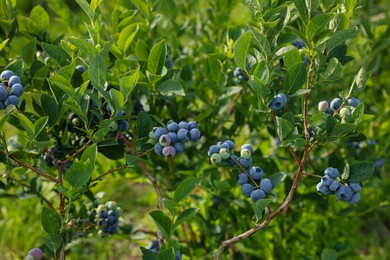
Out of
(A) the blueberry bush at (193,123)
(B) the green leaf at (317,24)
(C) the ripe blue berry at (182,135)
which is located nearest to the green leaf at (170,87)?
(A) the blueberry bush at (193,123)

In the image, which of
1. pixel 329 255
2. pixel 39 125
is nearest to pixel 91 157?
pixel 39 125

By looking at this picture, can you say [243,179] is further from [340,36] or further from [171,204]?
[340,36]

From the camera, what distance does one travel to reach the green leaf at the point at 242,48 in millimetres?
1229

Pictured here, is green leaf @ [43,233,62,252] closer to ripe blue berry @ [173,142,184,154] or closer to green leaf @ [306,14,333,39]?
ripe blue berry @ [173,142,184,154]

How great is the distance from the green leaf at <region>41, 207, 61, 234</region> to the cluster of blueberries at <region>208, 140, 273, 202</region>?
1.31 feet

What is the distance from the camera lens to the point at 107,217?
1673 mm

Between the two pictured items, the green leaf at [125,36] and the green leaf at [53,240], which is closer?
the green leaf at [53,240]

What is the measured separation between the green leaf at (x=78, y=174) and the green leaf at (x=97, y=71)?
0.60 feet

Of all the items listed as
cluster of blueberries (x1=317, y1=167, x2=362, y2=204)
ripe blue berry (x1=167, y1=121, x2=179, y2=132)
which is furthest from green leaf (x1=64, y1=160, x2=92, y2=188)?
cluster of blueberries (x1=317, y1=167, x2=362, y2=204)

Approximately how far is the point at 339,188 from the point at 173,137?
41cm

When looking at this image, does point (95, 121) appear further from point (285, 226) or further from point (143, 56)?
point (285, 226)

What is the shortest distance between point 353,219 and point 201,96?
0.89 meters

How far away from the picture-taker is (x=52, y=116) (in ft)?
4.60

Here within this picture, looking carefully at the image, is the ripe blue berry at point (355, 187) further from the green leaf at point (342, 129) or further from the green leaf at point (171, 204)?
the green leaf at point (171, 204)
